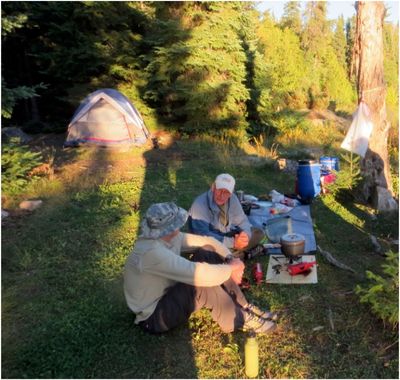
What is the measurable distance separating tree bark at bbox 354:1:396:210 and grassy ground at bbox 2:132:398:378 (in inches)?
22.8

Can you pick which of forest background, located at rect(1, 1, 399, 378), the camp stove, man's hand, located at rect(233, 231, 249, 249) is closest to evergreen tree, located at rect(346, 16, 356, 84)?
forest background, located at rect(1, 1, 399, 378)

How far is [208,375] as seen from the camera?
295 cm

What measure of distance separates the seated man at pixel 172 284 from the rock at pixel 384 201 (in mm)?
3991

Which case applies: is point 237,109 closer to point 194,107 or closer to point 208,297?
point 194,107

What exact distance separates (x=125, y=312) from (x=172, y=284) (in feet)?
2.36

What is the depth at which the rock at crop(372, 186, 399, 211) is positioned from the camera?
6582mm

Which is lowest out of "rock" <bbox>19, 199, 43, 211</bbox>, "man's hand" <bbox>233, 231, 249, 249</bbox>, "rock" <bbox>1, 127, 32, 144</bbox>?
"rock" <bbox>19, 199, 43, 211</bbox>

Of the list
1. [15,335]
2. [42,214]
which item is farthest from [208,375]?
[42,214]

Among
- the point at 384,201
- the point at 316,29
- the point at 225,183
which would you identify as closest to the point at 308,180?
the point at 384,201

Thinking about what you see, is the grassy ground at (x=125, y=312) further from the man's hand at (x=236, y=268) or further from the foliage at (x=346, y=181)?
the man's hand at (x=236, y=268)

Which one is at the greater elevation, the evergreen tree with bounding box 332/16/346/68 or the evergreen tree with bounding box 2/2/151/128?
the evergreen tree with bounding box 332/16/346/68

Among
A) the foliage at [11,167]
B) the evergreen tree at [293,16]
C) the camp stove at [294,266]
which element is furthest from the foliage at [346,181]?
the evergreen tree at [293,16]

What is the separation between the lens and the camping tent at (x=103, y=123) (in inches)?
426

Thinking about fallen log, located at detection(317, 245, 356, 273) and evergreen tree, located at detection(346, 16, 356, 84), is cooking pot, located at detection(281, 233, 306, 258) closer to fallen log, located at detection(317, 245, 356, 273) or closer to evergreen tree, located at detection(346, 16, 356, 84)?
fallen log, located at detection(317, 245, 356, 273)
